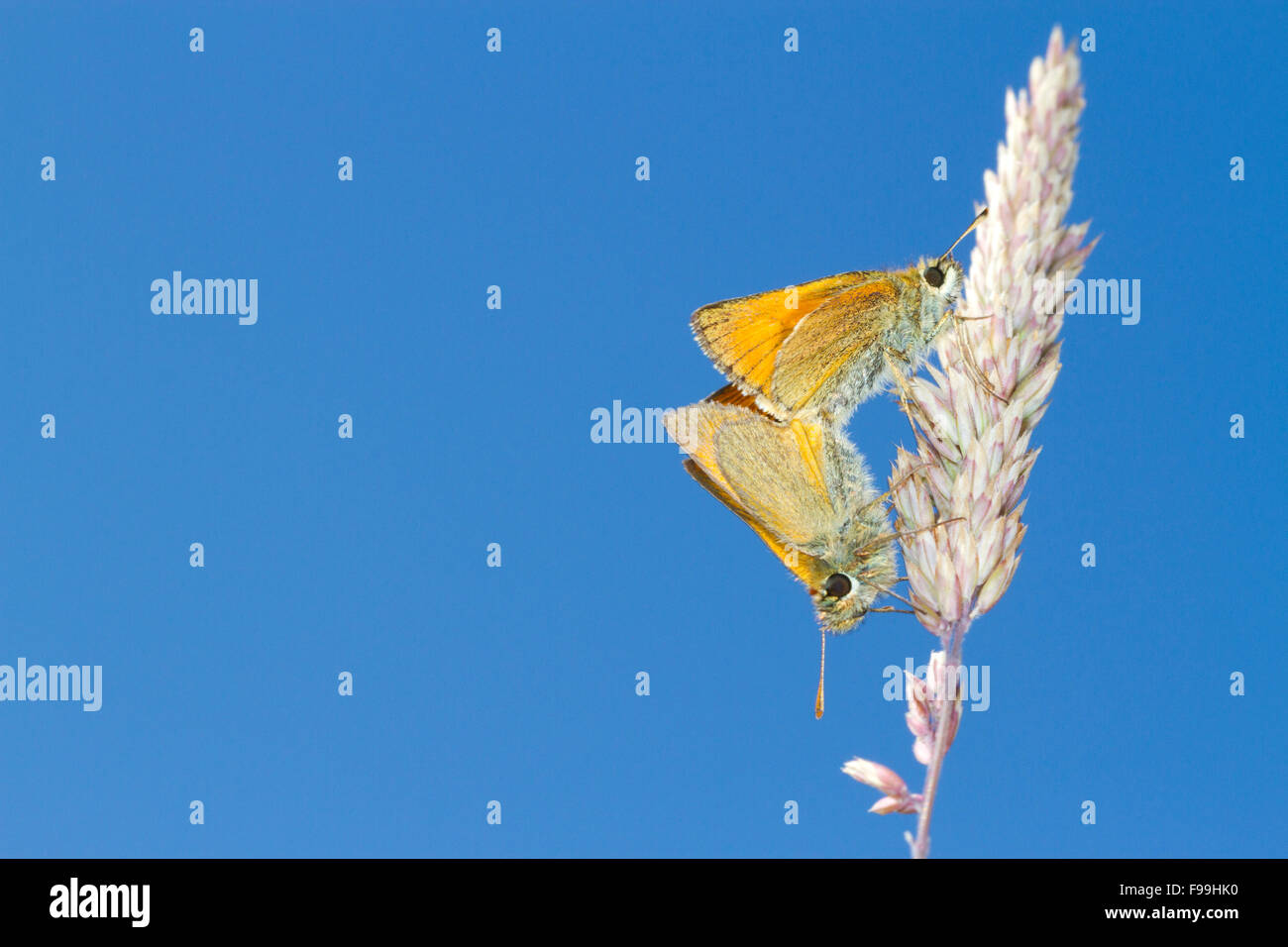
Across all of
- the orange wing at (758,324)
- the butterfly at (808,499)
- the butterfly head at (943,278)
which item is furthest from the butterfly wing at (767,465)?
the butterfly head at (943,278)

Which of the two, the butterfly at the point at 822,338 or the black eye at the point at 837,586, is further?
the butterfly at the point at 822,338

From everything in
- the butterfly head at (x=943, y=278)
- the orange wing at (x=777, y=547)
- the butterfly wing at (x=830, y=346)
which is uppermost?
the butterfly head at (x=943, y=278)

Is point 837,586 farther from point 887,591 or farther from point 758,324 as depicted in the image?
point 758,324

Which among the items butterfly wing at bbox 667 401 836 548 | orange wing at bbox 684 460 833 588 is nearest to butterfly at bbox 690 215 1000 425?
butterfly wing at bbox 667 401 836 548

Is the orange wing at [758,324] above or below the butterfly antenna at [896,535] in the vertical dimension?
above

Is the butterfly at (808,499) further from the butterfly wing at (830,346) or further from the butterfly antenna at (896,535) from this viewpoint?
the butterfly wing at (830,346)

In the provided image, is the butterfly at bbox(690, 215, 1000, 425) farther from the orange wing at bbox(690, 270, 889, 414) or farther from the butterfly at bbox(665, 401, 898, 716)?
the butterfly at bbox(665, 401, 898, 716)
